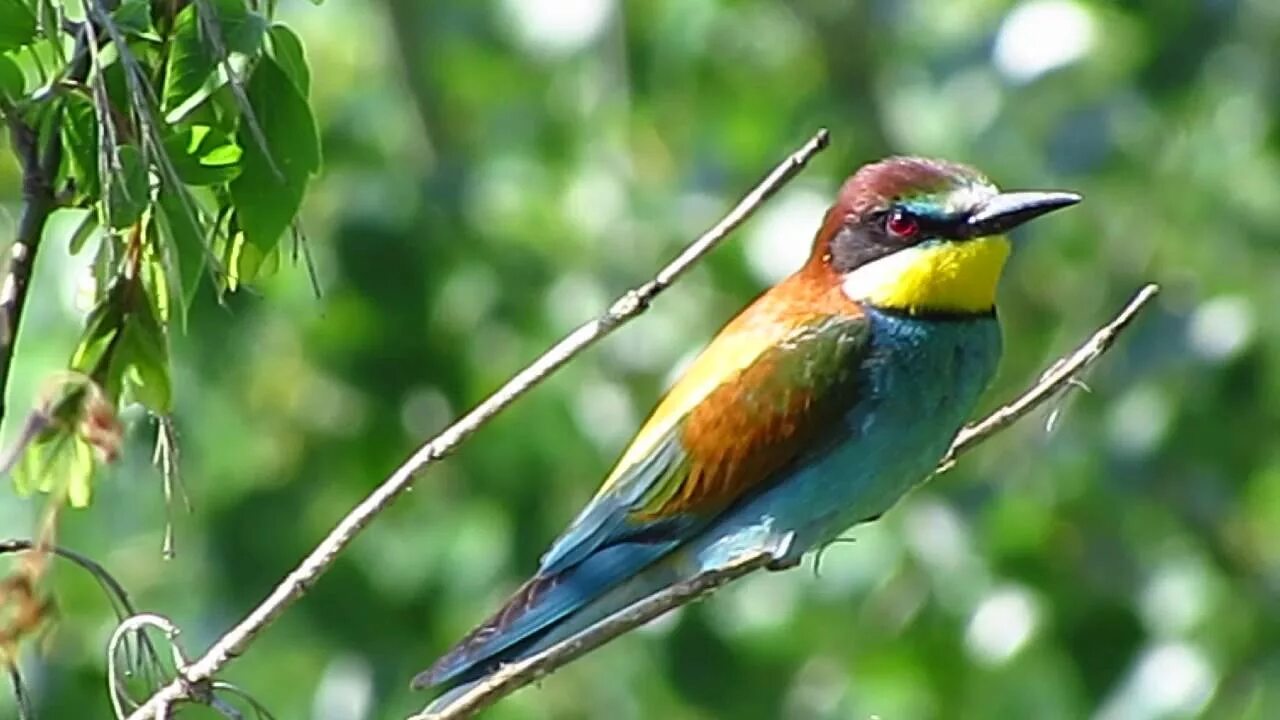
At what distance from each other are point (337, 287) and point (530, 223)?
386mm

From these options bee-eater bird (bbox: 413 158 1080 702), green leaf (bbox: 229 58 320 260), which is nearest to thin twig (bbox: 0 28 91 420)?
green leaf (bbox: 229 58 320 260)

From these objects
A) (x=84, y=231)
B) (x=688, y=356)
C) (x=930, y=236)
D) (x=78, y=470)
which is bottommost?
(x=78, y=470)

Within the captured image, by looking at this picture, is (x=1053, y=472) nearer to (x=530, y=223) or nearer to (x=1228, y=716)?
(x=1228, y=716)

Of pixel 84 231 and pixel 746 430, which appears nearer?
pixel 84 231

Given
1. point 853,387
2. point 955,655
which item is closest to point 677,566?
point 853,387

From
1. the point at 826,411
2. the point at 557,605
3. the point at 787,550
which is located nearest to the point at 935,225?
the point at 826,411

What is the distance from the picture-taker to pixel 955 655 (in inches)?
149

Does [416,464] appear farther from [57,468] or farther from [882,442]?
[882,442]

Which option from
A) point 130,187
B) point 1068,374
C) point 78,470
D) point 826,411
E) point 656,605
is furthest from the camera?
point 826,411

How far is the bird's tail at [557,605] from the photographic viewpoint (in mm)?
2492

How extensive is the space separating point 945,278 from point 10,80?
4.42 ft

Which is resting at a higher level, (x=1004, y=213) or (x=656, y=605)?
(x=1004, y=213)

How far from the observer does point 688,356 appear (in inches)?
161

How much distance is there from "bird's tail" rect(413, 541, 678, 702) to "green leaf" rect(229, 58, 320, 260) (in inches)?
32.7
